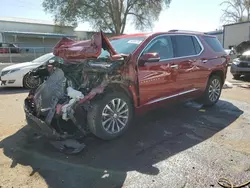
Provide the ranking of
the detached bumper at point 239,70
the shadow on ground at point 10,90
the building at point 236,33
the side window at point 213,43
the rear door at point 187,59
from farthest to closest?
1. the building at point 236,33
2. the detached bumper at point 239,70
3. the shadow on ground at point 10,90
4. the side window at point 213,43
5. the rear door at point 187,59

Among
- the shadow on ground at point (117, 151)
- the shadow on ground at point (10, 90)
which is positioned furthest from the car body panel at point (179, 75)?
the shadow on ground at point (10, 90)

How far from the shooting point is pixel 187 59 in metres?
5.15

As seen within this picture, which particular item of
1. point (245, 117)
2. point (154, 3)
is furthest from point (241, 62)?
point (154, 3)

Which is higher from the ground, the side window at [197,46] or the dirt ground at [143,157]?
the side window at [197,46]

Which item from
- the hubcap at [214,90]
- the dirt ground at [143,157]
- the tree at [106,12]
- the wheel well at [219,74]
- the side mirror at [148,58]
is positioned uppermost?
the tree at [106,12]

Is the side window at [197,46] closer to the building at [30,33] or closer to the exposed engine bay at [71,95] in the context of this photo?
the exposed engine bay at [71,95]

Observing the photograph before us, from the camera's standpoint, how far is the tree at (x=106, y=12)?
31.0 meters

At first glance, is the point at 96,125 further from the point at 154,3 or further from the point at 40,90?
the point at 154,3

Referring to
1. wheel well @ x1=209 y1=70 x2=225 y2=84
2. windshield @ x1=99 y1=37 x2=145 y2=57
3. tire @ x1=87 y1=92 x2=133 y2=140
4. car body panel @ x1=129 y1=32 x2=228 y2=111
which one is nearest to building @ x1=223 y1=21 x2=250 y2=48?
wheel well @ x1=209 y1=70 x2=225 y2=84

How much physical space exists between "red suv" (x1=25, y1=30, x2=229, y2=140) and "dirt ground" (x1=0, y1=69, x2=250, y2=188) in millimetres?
333

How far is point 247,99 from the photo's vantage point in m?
7.11

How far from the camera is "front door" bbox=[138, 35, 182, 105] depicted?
14.3 feet

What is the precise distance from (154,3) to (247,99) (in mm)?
27782

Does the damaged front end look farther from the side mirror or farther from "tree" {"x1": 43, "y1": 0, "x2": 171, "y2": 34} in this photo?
"tree" {"x1": 43, "y1": 0, "x2": 171, "y2": 34}
